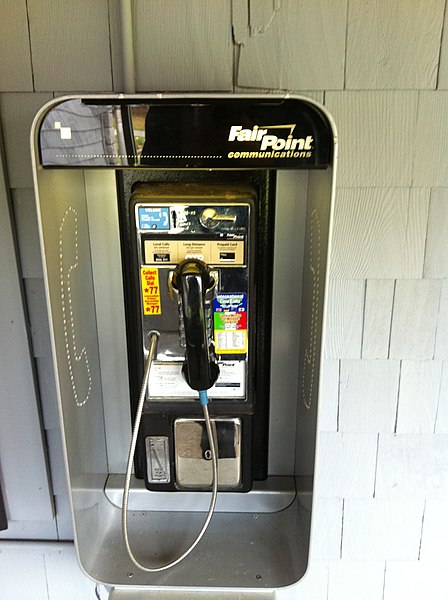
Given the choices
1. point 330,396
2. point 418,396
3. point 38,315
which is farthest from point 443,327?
point 38,315

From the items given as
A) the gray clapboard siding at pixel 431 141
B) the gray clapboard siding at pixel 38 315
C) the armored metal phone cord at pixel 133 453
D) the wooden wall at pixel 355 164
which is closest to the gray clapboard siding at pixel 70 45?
the wooden wall at pixel 355 164

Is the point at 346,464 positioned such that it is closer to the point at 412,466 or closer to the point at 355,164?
the point at 412,466

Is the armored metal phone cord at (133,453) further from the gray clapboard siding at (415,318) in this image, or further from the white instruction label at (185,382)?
the gray clapboard siding at (415,318)

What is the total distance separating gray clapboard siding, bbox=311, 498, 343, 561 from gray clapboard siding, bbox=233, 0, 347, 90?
99 centimetres

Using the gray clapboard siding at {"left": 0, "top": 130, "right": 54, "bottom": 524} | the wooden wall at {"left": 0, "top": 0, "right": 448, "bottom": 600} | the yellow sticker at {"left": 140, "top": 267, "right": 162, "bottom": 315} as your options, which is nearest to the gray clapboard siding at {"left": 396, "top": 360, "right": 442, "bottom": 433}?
the wooden wall at {"left": 0, "top": 0, "right": 448, "bottom": 600}

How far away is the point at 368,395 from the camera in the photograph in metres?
1.34

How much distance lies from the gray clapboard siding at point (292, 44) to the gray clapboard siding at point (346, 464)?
2.62ft

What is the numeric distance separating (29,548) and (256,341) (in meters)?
0.86

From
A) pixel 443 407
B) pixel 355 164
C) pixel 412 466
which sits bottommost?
pixel 412 466

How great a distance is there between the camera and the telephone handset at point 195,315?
1033 mm

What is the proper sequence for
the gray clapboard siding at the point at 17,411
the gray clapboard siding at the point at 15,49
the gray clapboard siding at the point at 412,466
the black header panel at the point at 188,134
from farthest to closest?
1. the gray clapboard siding at the point at 412,466
2. the gray clapboard siding at the point at 17,411
3. the gray clapboard siding at the point at 15,49
4. the black header panel at the point at 188,134

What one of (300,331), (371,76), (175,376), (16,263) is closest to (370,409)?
(300,331)

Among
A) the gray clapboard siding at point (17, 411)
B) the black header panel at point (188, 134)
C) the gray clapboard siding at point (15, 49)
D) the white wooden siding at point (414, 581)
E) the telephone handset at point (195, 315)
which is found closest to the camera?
the black header panel at point (188, 134)

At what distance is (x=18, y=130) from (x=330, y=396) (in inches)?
35.4
